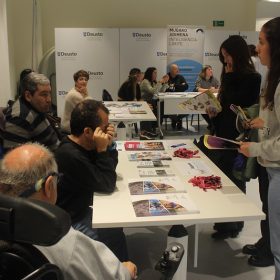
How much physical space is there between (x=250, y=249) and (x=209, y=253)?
29cm

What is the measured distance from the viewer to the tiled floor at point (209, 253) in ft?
8.57

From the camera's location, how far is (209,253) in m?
2.87

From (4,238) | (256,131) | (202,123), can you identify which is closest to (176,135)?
(202,123)

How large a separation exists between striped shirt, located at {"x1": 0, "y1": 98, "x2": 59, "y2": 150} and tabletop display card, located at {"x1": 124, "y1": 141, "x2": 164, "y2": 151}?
1.87 ft

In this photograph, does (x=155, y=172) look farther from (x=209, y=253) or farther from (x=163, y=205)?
(x=209, y=253)

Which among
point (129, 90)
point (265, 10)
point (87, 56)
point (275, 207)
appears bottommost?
point (275, 207)

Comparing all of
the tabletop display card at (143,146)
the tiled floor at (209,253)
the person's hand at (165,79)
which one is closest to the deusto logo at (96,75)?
the person's hand at (165,79)

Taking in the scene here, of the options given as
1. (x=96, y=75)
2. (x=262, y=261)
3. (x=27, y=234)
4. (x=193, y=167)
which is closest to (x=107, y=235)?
(x=193, y=167)

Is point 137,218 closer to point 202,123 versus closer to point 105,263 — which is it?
point 105,263

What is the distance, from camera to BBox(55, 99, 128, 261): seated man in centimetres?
207

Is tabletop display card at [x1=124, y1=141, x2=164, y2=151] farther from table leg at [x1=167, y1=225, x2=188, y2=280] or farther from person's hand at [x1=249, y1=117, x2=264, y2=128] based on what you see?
table leg at [x1=167, y1=225, x2=188, y2=280]

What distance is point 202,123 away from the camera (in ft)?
26.6

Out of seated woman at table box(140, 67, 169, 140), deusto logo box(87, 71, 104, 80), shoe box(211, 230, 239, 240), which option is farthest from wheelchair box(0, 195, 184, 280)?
deusto logo box(87, 71, 104, 80)

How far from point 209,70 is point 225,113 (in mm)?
4958
